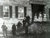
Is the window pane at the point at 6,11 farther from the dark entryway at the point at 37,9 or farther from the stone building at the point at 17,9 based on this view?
the dark entryway at the point at 37,9

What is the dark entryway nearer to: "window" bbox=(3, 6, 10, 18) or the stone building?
the stone building

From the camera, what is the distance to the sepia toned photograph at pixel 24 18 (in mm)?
970

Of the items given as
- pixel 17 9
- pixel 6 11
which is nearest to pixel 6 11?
pixel 6 11

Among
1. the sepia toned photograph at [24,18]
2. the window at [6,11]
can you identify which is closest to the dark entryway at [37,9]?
the sepia toned photograph at [24,18]

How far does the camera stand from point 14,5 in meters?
0.97

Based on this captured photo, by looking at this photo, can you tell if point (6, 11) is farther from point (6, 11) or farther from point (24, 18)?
point (24, 18)

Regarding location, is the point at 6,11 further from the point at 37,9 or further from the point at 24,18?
the point at 37,9

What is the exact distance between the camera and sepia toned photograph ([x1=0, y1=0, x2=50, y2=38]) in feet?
3.18

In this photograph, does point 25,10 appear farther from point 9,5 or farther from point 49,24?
point 49,24

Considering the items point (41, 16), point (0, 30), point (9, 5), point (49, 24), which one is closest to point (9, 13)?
point (9, 5)

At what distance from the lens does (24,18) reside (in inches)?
38.6

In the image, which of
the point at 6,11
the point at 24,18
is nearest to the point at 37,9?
the point at 24,18

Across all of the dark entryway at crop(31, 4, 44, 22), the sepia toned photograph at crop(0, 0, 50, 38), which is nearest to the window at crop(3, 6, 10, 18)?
the sepia toned photograph at crop(0, 0, 50, 38)

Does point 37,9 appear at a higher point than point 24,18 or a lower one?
higher
